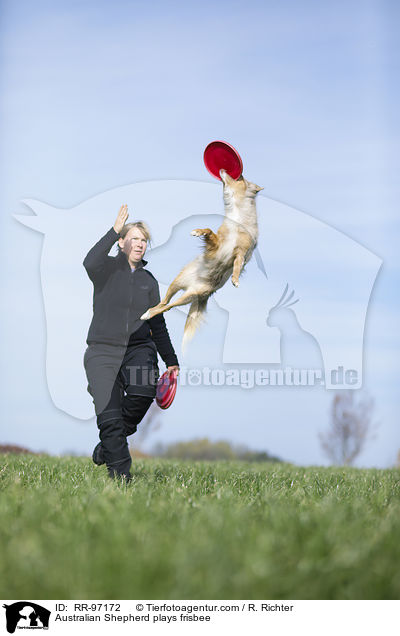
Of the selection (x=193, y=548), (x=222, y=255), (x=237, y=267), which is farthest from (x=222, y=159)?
(x=193, y=548)

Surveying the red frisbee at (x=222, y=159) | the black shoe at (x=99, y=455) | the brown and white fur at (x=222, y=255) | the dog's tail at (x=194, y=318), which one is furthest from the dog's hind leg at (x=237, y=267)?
the black shoe at (x=99, y=455)

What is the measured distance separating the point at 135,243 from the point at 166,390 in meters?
1.48

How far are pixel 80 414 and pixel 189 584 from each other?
129 inches

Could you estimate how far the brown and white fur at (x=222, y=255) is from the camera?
4.91 meters

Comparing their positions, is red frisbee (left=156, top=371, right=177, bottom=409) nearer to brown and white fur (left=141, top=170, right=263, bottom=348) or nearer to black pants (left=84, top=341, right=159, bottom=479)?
black pants (left=84, top=341, right=159, bottom=479)

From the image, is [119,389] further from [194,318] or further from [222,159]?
[222,159]

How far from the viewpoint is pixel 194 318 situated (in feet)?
17.5

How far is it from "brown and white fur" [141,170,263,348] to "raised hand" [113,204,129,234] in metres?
0.77

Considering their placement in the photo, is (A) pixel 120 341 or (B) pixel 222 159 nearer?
(B) pixel 222 159

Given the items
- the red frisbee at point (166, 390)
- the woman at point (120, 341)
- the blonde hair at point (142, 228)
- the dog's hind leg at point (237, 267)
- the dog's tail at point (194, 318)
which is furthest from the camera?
the red frisbee at point (166, 390)

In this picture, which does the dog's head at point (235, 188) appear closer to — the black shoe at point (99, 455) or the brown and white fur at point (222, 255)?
the brown and white fur at point (222, 255)
